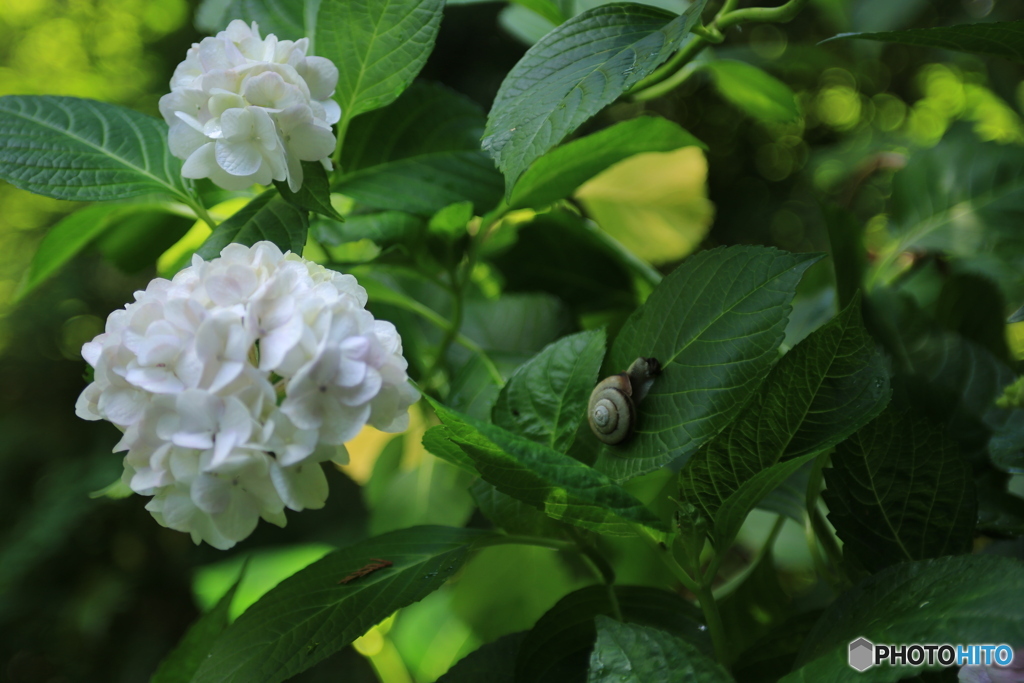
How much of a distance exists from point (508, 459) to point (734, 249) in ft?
0.43

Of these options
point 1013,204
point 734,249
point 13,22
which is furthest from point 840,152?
point 13,22

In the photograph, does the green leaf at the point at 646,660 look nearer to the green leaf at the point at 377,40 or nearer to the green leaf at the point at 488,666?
the green leaf at the point at 488,666

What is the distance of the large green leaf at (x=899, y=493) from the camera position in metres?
0.32

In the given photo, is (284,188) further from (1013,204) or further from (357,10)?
(1013,204)

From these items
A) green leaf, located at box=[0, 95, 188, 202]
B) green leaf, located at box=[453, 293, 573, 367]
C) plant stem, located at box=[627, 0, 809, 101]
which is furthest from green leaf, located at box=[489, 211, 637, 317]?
green leaf, located at box=[0, 95, 188, 202]

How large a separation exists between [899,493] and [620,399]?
0.46 ft

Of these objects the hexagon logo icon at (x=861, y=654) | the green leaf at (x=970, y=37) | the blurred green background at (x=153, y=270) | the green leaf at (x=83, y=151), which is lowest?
the blurred green background at (x=153, y=270)

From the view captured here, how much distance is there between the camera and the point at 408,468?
564 mm

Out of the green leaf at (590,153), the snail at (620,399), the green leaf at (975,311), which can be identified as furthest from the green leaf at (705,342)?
the green leaf at (975,311)

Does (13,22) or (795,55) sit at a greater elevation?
(795,55)

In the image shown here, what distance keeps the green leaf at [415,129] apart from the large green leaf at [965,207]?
0.31 metres

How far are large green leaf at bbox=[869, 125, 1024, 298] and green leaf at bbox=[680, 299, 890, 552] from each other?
263mm

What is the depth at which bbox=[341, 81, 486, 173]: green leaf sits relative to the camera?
0.41 meters

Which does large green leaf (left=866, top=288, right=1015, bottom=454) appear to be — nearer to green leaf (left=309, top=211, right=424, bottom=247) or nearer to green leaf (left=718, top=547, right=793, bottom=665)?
green leaf (left=718, top=547, right=793, bottom=665)
